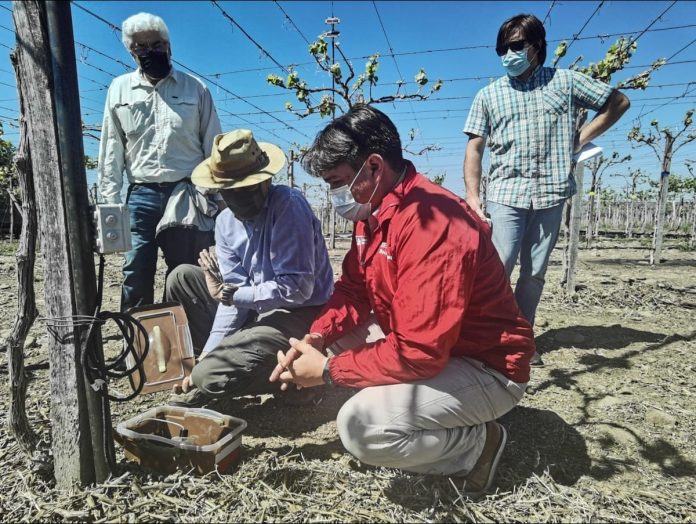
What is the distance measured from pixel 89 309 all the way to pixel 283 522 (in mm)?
975

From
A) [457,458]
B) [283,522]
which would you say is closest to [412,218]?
[457,458]

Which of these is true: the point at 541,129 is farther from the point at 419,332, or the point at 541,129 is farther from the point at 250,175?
the point at 419,332

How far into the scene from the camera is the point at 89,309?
1567mm

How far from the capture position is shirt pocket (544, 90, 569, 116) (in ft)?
9.33

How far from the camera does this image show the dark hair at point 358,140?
1.74 metres

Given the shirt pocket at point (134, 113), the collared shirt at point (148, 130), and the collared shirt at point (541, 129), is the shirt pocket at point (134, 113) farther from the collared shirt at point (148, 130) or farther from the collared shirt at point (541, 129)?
the collared shirt at point (541, 129)

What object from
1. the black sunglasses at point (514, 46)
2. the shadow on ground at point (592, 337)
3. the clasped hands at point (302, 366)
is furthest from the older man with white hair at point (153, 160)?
the shadow on ground at point (592, 337)

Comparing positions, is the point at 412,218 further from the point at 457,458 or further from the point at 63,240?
the point at 63,240

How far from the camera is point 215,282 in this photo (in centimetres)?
245

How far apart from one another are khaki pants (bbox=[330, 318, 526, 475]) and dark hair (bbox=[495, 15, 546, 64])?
2079 mm

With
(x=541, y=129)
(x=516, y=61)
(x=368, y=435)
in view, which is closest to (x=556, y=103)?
(x=541, y=129)

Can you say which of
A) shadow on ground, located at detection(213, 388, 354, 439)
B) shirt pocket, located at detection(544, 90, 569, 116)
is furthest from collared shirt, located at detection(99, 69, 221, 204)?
shirt pocket, located at detection(544, 90, 569, 116)

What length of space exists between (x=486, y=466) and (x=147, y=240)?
225cm

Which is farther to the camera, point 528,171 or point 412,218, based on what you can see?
point 528,171
